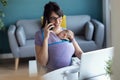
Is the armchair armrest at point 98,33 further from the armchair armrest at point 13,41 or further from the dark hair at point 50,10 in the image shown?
the dark hair at point 50,10

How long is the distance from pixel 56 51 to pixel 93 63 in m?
0.42

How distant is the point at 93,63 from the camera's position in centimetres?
149

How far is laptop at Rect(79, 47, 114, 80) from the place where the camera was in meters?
1.45

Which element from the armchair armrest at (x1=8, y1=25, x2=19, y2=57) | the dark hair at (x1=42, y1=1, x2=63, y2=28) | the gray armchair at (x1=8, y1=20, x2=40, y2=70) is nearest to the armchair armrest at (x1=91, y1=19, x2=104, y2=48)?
the gray armchair at (x1=8, y1=20, x2=40, y2=70)

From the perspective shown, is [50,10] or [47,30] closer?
[47,30]

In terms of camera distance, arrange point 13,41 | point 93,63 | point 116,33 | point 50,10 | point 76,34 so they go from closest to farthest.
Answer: point 116,33
point 93,63
point 50,10
point 13,41
point 76,34

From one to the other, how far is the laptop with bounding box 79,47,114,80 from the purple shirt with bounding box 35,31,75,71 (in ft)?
1.16

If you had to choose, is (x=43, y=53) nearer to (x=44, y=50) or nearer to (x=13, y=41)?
(x=44, y=50)

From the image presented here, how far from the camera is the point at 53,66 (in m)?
1.85

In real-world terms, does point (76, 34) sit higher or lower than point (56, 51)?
lower

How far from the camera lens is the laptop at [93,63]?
1445 millimetres

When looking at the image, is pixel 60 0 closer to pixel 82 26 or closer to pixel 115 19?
pixel 82 26

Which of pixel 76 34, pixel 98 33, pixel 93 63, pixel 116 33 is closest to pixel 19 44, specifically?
pixel 76 34

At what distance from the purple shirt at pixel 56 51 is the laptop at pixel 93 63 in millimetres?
353
